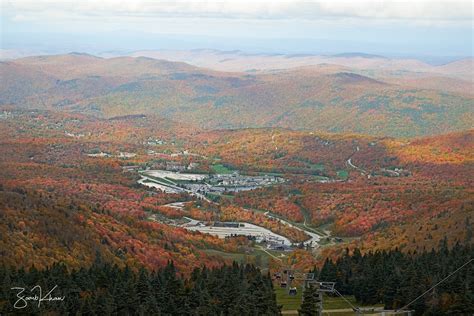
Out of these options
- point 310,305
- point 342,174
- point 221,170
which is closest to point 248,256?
point 310,305

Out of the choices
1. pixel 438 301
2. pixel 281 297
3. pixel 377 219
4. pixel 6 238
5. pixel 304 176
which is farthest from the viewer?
pixel 304 176

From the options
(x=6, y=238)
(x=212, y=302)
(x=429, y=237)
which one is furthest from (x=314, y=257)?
(x=212, y=302)

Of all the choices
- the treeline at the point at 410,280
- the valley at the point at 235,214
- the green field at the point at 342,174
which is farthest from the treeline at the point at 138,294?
the green field at the point at 342,174

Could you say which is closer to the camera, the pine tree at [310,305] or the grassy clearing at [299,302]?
the pine tree at [310,305]

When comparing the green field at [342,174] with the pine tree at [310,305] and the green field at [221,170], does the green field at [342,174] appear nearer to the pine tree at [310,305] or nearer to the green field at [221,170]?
the green field at [221,170]

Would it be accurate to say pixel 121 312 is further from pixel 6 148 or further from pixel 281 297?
pixel 6 148

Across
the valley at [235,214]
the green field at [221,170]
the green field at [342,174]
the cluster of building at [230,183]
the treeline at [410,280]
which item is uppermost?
the treeline at [410,280]

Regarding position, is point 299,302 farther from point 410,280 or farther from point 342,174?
point 342,174
